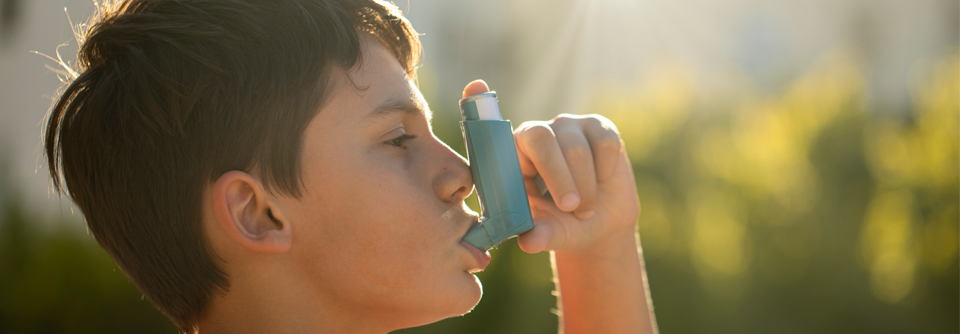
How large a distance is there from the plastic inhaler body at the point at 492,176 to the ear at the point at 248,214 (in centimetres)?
43

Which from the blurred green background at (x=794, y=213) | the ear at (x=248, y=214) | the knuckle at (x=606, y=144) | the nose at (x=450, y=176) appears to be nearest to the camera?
the ear at (x=248, y=214)

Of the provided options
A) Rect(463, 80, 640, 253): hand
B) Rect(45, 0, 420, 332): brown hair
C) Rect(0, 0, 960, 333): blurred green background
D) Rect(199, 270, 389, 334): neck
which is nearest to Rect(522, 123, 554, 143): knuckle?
Rect(463, 80, 640, 253): hand

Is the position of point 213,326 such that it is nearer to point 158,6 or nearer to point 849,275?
point 158,6

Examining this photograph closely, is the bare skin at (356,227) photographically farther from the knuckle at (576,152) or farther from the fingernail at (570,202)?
the knuckle at (576,152)

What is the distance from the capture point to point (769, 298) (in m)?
5.82

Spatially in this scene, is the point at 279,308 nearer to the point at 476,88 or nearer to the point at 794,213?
the point at 476,88

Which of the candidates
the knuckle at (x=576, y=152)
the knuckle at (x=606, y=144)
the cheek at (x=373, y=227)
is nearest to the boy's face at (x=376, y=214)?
the cheek at (x=373, y=227)

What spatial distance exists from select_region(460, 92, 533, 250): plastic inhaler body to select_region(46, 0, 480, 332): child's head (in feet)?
0.19

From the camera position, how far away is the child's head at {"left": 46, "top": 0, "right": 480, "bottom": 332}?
4.32 ft

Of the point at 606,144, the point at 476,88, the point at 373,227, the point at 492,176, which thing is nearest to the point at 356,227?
the point at 373,227

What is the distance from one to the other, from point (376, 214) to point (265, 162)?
10.6 inches

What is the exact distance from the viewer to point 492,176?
1.47m

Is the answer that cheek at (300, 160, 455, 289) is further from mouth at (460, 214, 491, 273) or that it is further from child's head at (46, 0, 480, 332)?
mouth at (460, 214, 491, 273)

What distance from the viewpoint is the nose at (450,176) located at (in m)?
1.41
